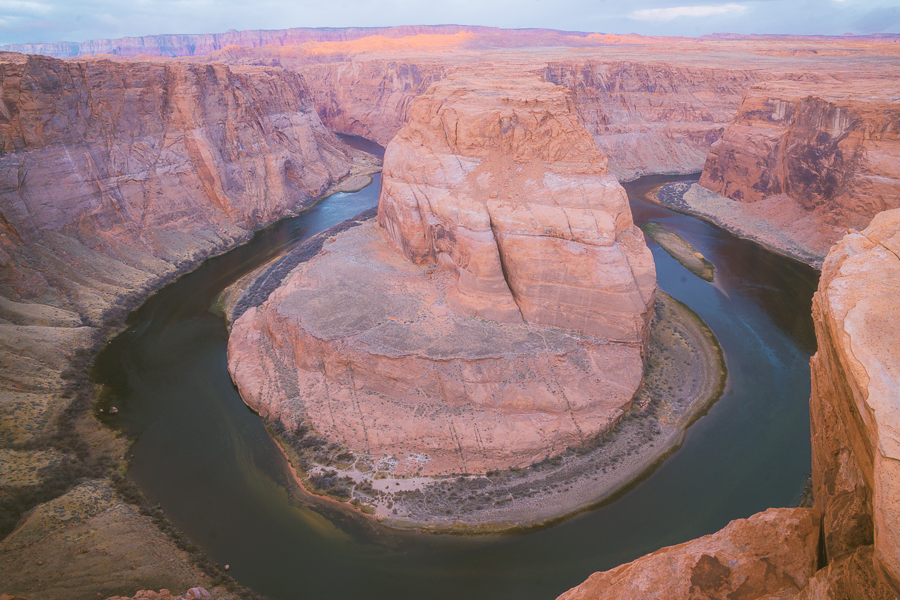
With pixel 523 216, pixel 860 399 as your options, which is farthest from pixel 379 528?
pixel 860 399

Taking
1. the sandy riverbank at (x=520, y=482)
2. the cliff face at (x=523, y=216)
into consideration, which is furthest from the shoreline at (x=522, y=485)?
the cliff face at (x=523, y=216)

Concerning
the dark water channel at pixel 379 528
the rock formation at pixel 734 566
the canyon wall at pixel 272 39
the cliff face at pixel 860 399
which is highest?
the canyon wall at pixel 272 39

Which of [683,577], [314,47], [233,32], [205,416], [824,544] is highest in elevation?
[233,32]

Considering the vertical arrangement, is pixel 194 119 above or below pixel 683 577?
above

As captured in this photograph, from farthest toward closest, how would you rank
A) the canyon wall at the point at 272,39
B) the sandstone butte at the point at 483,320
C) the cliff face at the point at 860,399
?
the canyon wall at the point at 272,39
the sandstone butte at the point at 483,320
the cliff face at the point at 860,399

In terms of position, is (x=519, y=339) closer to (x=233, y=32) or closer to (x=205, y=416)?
(x=205, y=416)

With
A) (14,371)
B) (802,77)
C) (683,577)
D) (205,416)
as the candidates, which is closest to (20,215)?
(14,371)

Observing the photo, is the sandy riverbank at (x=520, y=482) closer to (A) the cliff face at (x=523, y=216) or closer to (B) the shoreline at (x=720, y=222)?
(A) the cliff face at (x=523, y=216)
